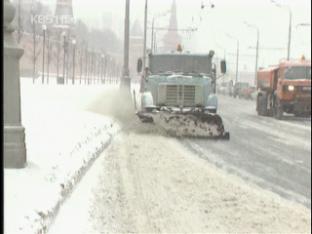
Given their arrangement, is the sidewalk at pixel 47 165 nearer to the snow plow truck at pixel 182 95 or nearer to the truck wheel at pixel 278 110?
the snow plow truck at pixel 182 95

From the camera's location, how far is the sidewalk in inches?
230

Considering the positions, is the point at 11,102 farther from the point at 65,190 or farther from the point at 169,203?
the point at 169,203

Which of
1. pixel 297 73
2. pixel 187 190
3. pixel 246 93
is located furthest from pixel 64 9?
pixel 246 93

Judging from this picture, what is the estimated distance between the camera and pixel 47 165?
828 cm

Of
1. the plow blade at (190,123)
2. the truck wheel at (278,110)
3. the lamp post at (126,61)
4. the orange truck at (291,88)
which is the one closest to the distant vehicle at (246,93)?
the orange truck at (291,88)

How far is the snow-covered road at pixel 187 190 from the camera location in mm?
7457

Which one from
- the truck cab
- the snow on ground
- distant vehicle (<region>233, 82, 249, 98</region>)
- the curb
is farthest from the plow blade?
distant vehicle (<region>233, 82, 249, 98</region>)

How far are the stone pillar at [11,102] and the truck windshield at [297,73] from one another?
2156 centimetres

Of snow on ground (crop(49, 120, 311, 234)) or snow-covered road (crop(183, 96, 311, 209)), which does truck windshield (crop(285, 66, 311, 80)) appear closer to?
snow-covered road (crop(183, 96, 311, 209))

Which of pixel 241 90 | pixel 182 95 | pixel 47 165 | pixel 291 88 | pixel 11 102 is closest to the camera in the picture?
pixel 11 102

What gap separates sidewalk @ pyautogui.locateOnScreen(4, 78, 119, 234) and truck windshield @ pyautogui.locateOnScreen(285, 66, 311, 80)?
13843 millimetres

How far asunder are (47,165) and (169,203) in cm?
165

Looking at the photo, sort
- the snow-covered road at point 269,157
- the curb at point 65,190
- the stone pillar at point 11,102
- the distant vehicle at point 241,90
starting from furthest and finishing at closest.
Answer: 1. the distant vehicle at point 241,90
2. the snow-covered road at point 269,157
3. the stone pillar at point 11,102
4. the curb at point 65,190

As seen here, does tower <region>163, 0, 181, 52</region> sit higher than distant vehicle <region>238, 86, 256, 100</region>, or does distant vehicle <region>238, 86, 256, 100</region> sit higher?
tower <region>163, 0, 181, 52</region>
